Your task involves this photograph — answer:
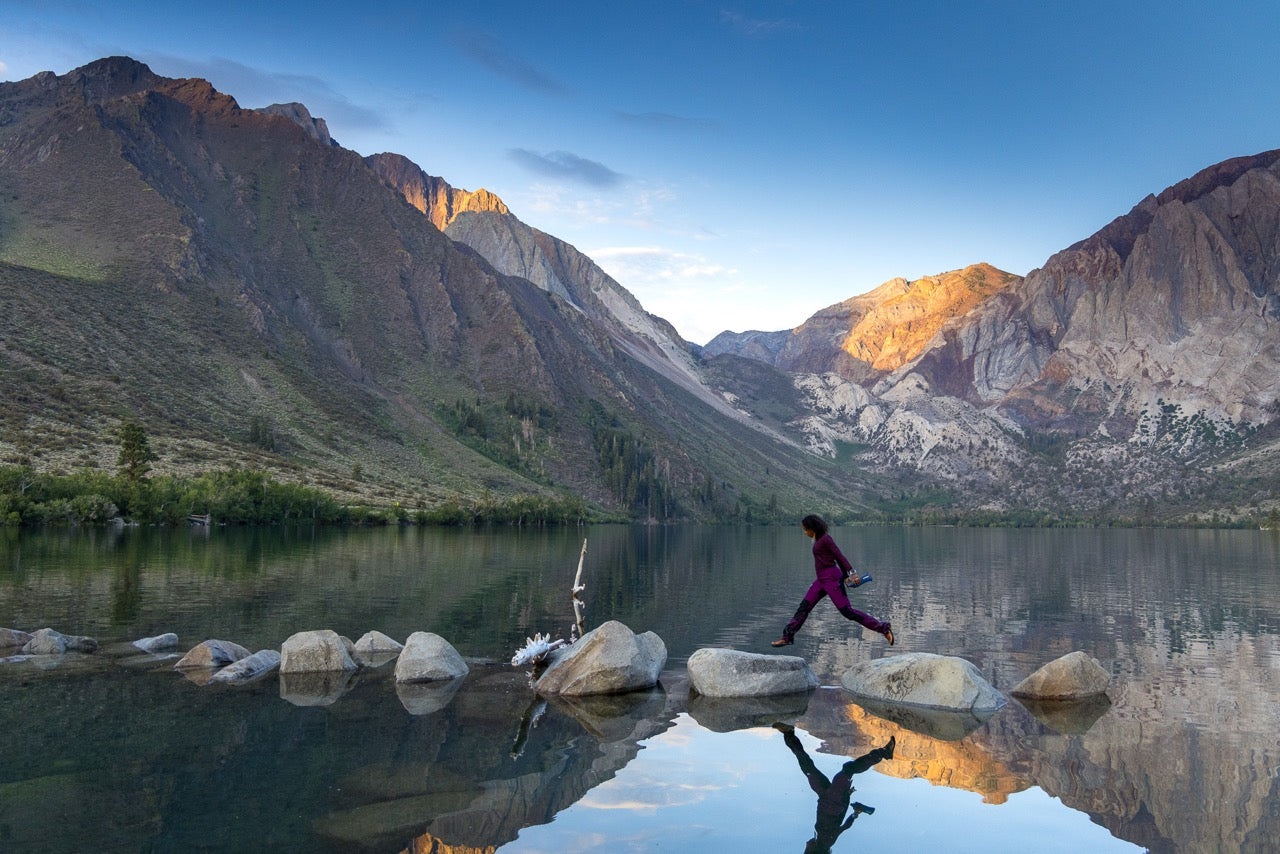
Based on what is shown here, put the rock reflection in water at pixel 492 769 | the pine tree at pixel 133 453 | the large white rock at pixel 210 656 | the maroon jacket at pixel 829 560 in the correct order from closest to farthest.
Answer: the rock reflection in water at pixel 492 769 → the maroon jacket at pixel 829 560 → the large white rock at pixel 210 656 → the pine tree at pixel 133 453

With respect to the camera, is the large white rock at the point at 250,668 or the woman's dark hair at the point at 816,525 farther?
the large white rock at the point at 250,668

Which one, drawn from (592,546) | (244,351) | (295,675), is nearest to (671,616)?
(295,675)

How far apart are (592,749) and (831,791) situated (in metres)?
5.52

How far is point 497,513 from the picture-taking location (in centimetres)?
15150

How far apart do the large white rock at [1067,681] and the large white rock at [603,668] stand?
11329 mm

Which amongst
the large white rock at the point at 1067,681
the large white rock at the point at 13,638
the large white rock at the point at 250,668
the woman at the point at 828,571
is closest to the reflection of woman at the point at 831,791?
the woman at the point at 828,571

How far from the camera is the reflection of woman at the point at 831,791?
45.5 ft

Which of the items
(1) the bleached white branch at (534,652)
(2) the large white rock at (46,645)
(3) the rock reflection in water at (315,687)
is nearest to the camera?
(3) the rock reflection in water at (315,687)

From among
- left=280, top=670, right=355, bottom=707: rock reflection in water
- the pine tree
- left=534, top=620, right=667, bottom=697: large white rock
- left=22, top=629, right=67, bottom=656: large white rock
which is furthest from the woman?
the pine tree

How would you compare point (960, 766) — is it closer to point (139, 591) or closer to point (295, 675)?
point (295, 675)

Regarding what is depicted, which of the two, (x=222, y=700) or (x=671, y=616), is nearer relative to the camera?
(x=222, y=700)

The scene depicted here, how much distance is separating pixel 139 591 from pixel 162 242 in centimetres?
17821

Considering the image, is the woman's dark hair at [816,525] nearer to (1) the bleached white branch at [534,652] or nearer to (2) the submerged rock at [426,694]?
(2) the submerged rock at [426,694]

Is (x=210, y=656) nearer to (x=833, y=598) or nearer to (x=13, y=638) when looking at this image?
(x=13, y=638)
